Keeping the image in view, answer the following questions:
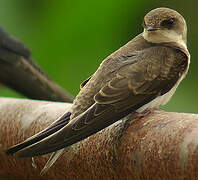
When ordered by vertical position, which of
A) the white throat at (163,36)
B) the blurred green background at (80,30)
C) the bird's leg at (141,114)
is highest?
the white throat at (163,36)

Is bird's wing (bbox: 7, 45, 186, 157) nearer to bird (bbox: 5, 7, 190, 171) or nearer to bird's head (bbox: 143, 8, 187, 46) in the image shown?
bird (bbox: 5, 7, 190, 171)

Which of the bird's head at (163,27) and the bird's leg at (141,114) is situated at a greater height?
the bird's head at (163,27)

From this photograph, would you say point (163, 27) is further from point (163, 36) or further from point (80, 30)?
point (80, 30)

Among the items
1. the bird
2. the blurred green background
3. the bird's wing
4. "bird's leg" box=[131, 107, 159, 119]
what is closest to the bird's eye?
the bird

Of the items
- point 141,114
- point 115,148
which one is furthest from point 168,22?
point 115,148

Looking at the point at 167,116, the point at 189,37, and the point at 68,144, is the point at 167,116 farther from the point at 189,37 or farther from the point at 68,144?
the point at 189,37

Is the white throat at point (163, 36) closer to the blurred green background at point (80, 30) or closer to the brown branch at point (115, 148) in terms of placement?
the brown branch at point (115, 148)

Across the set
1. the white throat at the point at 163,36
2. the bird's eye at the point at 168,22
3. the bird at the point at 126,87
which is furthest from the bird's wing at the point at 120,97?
the bird's eye at the point at 168,22
